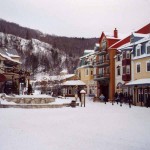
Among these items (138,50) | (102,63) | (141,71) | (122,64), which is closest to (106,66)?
(102,63)

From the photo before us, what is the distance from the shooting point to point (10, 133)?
11.1m

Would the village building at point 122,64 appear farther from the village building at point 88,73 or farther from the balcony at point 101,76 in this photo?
the village building at point 88,73

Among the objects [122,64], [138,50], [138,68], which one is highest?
[138,50]

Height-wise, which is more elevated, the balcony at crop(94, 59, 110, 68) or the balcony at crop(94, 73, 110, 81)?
the balcony at crop(94, 59, 110, 68)

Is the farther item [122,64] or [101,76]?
[101,76]

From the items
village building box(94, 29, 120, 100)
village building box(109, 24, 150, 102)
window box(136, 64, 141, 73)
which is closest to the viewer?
window box(136, 64, 141, 73)

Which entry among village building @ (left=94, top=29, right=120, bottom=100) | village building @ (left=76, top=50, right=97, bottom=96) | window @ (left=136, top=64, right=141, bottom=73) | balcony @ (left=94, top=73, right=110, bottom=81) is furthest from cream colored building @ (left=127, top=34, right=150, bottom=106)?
village building @ (left=76, top=50, right=97, bottom=96)

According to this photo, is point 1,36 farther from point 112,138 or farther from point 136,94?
point 136,94

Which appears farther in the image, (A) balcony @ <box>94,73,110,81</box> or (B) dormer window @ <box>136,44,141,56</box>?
(A) balcony @ <box>94,73,110,81</box>

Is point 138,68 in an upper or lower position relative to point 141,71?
upper

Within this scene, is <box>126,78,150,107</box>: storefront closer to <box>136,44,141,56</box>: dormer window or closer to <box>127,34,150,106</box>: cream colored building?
<box>127,34,150,106</box>: cream colored building

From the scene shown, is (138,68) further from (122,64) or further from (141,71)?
(122,64)

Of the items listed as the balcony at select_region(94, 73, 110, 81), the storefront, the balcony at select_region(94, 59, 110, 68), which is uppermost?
the balcony at select_region(94, 59, 110, 68)

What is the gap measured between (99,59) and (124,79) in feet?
37.5
